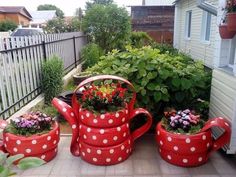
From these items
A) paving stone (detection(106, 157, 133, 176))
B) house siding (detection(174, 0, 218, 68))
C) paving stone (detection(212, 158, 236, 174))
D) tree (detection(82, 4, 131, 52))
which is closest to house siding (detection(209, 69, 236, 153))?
paving stone (detection(212, 158, 236, 174))

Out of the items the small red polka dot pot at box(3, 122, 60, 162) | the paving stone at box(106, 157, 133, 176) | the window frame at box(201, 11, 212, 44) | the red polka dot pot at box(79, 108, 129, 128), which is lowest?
the paving stone at box(106, 157, 133, 176)

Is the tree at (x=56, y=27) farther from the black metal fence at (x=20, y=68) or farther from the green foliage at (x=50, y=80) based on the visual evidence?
the green foliage at (x=50, y=80)

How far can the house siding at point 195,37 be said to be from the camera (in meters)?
7.67

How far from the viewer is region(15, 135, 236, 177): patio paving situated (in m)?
2.81

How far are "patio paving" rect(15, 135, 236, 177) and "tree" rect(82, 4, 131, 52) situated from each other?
362 inches

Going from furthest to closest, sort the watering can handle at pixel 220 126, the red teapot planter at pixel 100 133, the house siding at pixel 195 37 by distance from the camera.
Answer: the house siding at pixel 195 37, the red teapot planter at pixel 100 133, the watering can handle at pixel 220 126

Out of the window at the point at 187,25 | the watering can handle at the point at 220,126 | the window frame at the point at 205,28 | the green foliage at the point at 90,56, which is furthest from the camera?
the window at the point at 187,25

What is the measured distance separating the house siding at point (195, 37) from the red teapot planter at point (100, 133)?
4397 mm

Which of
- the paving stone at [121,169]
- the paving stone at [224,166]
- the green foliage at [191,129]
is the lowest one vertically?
the paving stone at [121,169]

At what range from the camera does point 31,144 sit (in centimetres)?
286

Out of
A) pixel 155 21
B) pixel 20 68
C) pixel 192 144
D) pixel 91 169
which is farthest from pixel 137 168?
pixel 155 21

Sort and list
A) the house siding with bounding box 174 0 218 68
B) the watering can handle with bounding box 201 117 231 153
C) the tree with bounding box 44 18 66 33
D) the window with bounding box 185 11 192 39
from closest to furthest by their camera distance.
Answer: the watering can handle with bounding box 201 117 231 153 < the house siding with bounding box 174 0 218 68 < the window with bounding box 185 11 192 39 < the tree with bounding box 44 18 66 33

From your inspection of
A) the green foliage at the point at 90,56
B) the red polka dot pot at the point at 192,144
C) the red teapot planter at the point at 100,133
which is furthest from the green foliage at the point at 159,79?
the green foliage at the point at 90,56

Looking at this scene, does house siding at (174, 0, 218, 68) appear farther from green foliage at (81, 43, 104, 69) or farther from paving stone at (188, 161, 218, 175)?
paving stone at (188, 161, 218, 175)
